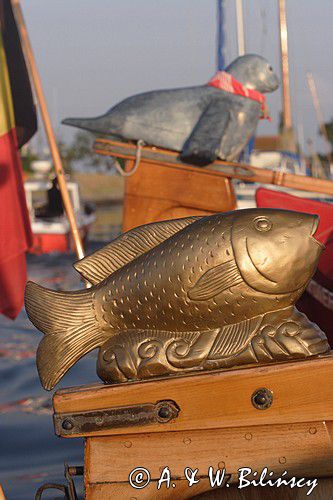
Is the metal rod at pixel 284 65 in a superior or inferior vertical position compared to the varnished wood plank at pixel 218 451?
inferior

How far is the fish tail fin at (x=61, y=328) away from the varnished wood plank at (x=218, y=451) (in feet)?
0.64

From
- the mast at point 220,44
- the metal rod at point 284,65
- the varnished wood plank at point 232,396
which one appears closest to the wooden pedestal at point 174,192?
the varnished wood plank at point 232,396

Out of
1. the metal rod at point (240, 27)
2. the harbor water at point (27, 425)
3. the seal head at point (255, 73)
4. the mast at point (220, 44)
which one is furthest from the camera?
the metal rod at point (240, 27)

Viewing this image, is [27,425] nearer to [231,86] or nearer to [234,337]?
[231,86]

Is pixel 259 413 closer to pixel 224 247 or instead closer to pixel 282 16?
pixel 224 247

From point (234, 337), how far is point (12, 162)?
2.95 m

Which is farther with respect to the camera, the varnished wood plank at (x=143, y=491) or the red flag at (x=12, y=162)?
the red flag at (x=12, y=162)

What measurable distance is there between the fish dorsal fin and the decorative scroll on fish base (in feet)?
0.66

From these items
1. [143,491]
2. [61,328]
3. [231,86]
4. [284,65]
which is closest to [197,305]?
[61,328]

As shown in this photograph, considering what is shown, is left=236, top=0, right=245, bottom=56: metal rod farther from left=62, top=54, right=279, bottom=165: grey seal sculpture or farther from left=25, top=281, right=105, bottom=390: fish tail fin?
left=25, top=281, right=105, bottom=390: fish tail fin

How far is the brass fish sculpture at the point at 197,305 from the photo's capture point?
2086 mm

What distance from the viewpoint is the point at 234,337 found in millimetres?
2096

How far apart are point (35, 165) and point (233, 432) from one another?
24.0m

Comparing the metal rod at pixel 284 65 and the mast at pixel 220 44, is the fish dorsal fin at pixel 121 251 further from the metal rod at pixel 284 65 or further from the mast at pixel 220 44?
the metal rod at pixel 284 65
